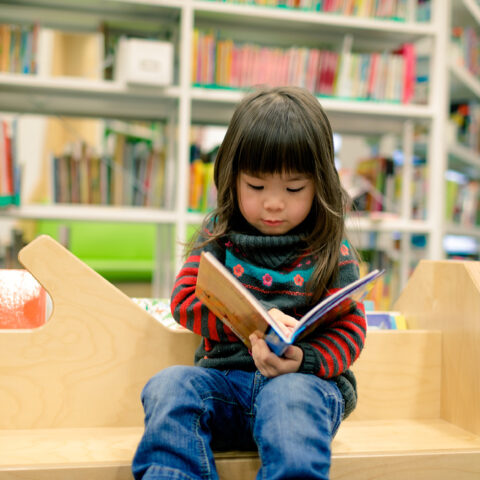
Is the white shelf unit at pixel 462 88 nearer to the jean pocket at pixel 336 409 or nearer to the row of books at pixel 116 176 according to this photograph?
the row of books at pixel 116 176

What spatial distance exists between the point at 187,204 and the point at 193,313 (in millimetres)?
1374

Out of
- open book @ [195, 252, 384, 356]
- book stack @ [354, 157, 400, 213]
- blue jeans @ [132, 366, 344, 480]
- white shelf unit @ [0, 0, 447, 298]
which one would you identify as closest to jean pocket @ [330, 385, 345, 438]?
blue jeans @ [132, 366, 344, 480]

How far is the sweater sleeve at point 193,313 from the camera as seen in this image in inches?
35.5

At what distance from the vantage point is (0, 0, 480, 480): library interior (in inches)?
37.6

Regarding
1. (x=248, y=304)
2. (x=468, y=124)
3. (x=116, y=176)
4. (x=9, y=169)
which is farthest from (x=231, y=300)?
(x=468, y=124)

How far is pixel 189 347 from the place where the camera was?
101 centimetres

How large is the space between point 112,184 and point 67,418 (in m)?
1.46

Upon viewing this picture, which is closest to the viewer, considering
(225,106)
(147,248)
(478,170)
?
(225,106)

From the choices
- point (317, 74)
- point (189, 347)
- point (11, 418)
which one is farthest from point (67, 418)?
point (317, 74)

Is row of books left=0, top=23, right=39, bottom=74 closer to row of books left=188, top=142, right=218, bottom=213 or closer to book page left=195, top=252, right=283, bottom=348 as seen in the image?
row of books left=188, top=142, right=218, bottom=213

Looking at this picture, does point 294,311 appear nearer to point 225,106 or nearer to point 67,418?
point 67,418

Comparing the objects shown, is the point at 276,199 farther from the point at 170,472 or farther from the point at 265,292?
the point at 170,472

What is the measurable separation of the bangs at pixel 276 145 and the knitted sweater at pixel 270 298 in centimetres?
12

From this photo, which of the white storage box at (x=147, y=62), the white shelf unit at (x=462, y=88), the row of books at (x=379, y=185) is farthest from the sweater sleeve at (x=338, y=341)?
the white shelf unit at (x=462, y=88)
